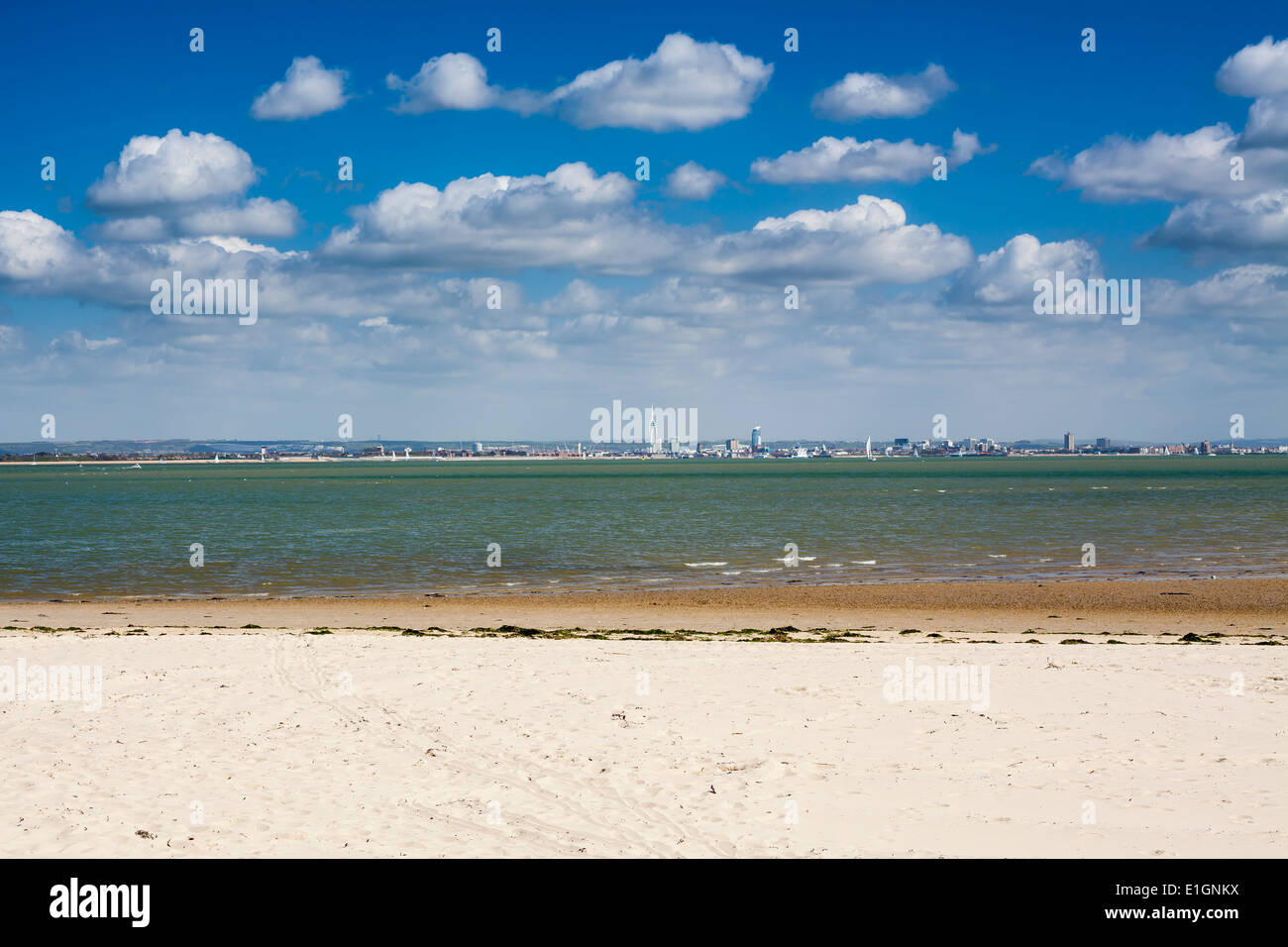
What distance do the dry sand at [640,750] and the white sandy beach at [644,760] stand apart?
1.9 inches

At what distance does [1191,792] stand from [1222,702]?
197 inches

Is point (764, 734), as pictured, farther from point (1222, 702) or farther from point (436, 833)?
point (1222, 702)

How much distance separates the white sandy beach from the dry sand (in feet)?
0.15

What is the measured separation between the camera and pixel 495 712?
14008mm

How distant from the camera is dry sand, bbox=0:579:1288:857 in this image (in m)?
9.03

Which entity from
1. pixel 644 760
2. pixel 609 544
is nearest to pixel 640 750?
pixel 644 760

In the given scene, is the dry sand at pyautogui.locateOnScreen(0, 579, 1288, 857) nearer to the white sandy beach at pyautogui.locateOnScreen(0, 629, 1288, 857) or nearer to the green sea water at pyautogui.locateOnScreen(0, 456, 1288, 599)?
the white sandy beach at pyautogui.locateOnScreen(0, 629, 1288, 857)

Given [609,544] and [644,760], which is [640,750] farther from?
[609,544]

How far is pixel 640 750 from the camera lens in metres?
11.9

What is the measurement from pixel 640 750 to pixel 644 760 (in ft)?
1.42

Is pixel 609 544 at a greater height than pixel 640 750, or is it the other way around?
pixel 640 750

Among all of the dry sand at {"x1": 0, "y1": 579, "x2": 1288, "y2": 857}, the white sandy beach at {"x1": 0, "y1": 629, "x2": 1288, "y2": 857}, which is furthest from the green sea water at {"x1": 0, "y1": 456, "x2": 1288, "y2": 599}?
the white sandy beach at {"x1": 0, "y1": 629, "x2": 1288, "y2": 857}

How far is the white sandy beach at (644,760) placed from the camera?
8977 millimetres
